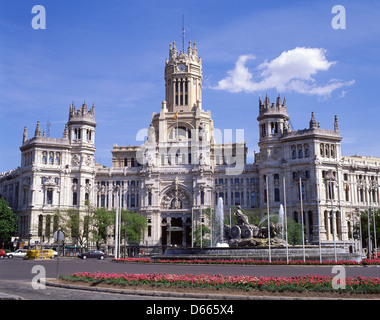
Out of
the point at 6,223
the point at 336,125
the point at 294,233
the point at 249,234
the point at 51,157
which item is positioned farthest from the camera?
the point at 51,157

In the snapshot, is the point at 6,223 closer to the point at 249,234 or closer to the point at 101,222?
the point at 101,222

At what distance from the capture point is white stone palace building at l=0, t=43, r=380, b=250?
339ft

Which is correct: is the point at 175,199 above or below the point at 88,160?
below

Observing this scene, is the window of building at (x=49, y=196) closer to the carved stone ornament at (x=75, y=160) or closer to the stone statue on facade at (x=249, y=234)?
the carved stone ornament at (x=75, y=160)

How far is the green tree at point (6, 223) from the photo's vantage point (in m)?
104

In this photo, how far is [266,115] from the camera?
10919cm

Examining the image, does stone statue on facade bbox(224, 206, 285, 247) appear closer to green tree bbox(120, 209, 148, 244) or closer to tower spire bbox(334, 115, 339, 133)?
green tree bbox(120, 209, 148, 244)

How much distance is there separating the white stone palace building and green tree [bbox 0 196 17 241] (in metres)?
Result: 3.15

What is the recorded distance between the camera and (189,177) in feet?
373

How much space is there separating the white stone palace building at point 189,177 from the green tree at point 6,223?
3.15 metres

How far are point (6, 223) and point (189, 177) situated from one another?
41.7 meters

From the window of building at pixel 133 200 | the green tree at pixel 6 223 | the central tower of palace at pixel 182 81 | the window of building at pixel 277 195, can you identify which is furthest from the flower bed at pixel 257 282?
the central tower of palace at pixel 182 81

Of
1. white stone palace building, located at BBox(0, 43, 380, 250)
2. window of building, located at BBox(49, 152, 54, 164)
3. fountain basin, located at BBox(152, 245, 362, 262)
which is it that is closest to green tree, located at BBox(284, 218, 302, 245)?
white stone palace building, located at BBox(0, 43, 380, 250)

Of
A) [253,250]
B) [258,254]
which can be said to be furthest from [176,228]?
[258,254]
